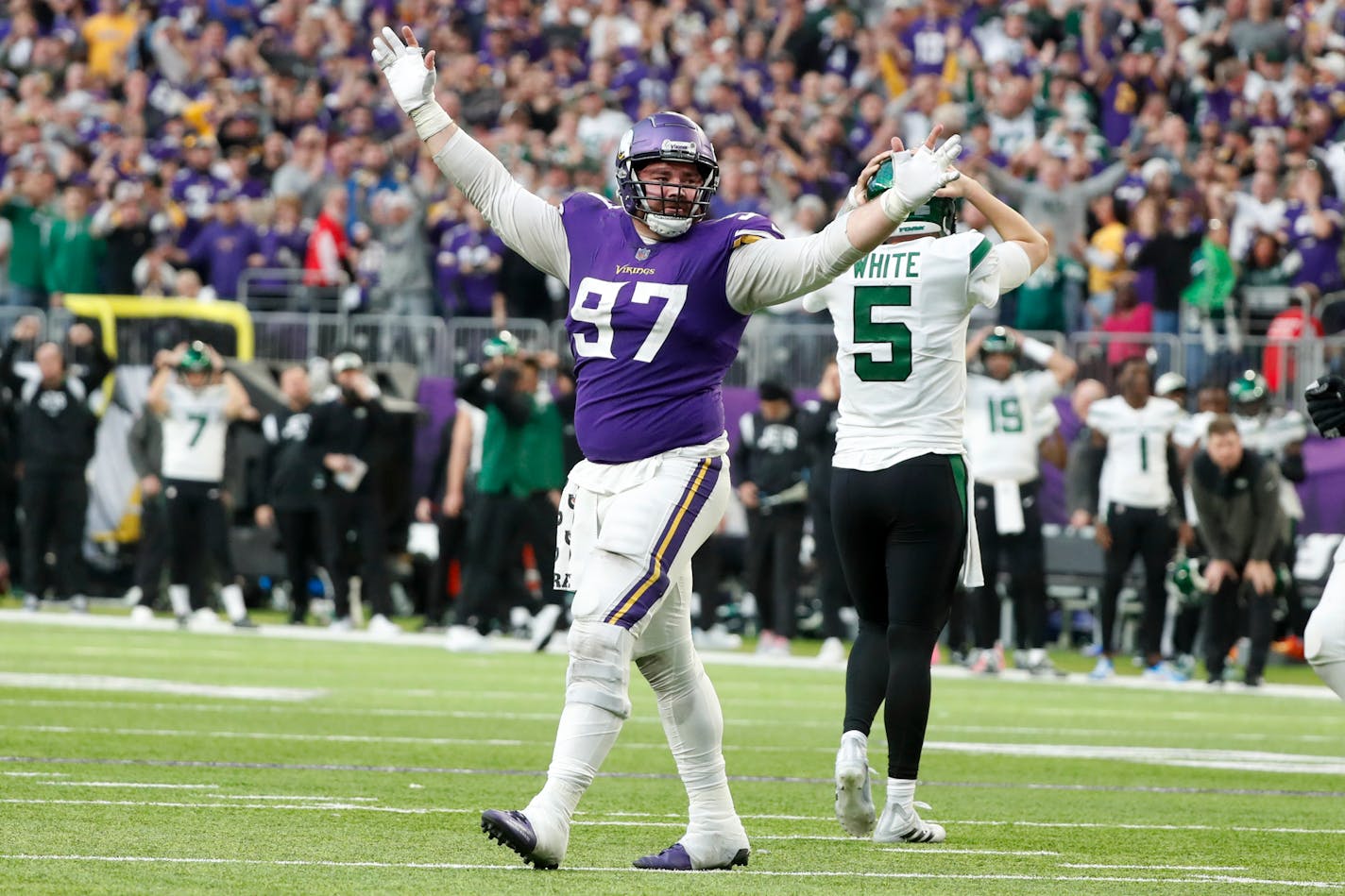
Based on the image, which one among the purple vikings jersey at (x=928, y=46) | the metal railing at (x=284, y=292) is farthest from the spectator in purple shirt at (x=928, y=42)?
the metal railing at (x=284, y=292)

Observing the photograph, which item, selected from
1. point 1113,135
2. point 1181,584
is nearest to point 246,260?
point 1113,135

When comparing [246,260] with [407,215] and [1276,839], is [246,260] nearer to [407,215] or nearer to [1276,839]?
[407,215]

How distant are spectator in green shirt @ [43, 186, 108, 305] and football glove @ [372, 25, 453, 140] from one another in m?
16.0

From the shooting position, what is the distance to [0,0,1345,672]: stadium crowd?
59.9 feet

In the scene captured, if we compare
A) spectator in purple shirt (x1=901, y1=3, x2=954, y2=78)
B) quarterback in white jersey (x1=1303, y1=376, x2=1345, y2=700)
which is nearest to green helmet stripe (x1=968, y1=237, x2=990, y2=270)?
quarterback in white jersey (x1=1303, y1=376, x2=1345, y2=700)

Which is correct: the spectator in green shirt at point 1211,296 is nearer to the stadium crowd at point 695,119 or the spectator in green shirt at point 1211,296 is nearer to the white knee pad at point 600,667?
the stadium crowd at point 695,119

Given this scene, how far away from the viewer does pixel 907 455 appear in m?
7.33

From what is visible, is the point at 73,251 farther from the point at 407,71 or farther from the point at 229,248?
the point at 407,71

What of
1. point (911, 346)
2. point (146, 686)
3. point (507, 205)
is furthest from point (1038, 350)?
point (507, 205)

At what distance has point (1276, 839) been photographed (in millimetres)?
7336

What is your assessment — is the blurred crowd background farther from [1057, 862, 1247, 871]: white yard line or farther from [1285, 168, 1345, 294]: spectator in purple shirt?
[1057, 862, 1247, 871]: white yard line

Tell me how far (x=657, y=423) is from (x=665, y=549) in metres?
0.35

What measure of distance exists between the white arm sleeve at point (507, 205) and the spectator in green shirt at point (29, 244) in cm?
1640

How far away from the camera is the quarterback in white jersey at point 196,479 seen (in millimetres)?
17938
